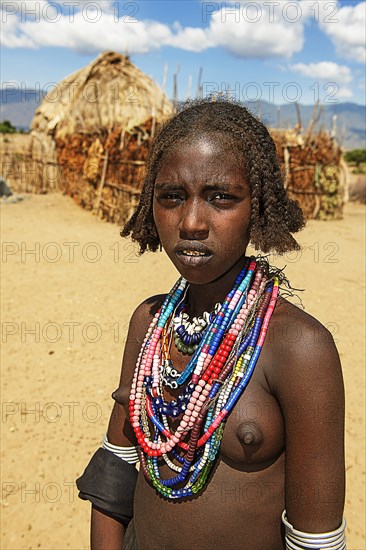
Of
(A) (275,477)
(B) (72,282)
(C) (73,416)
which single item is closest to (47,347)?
(C) (73,416)

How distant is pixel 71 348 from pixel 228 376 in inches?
156

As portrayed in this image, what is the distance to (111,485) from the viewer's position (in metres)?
1.63

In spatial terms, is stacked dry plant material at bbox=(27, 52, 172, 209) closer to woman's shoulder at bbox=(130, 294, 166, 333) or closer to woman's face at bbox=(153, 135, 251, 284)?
woman's shoulder at bbox=(130, 294, 166, 333)

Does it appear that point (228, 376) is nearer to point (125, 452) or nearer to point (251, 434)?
point (251, 434)

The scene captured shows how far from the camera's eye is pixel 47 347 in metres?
5.10

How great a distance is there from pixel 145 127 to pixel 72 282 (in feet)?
18.0

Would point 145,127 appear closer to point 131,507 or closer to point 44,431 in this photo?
point 44,431

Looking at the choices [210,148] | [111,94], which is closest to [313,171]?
[111,94]

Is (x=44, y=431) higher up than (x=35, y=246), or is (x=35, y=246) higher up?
(x=35, y=246)

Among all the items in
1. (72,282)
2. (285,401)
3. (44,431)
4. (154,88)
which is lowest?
(44,431)

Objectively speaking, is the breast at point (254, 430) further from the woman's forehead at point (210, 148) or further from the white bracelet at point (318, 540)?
the woman's forehead at point (210, 148)

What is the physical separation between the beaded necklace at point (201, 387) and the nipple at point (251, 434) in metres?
0.06

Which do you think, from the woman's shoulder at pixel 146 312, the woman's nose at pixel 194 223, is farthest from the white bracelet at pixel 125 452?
the woman's nose at pixel 194 223

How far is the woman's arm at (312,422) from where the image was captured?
3.83ft
